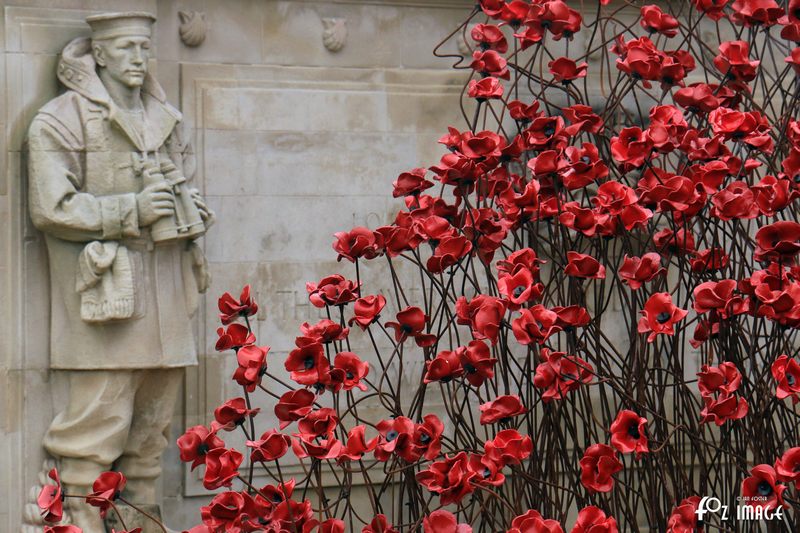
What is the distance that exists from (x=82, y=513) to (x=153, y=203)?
1338mm

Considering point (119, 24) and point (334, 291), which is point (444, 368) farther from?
point (119, 24)

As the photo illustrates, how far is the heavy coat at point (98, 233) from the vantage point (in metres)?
6.18

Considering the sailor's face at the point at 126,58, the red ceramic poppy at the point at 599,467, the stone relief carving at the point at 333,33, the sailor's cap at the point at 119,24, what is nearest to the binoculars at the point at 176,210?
the sailor's face at the point at 126,58

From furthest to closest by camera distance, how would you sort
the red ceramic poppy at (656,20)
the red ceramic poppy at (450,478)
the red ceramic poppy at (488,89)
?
1. the red ceramic poppy at (656,20)
2. the red ceramic poppy at (488,89)
3. the red ceramic poppy at (450,478)

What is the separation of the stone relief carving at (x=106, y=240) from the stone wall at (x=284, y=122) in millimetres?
183

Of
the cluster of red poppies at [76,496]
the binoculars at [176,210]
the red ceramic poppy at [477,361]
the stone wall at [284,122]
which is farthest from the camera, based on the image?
the stone wall at [284,122]

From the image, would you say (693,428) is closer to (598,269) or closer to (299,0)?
(598,269)

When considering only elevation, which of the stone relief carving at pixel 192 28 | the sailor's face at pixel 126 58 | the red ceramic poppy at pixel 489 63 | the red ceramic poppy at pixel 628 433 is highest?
the stone relief carving at pixel 192 28

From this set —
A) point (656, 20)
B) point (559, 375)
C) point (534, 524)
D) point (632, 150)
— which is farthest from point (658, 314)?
point (656, 20)

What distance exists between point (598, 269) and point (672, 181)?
32 cm

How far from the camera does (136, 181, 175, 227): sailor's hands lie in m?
6.21

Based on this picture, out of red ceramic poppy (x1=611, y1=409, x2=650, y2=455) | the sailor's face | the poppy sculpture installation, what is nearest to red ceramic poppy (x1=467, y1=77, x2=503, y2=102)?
the poppy sculpture installation

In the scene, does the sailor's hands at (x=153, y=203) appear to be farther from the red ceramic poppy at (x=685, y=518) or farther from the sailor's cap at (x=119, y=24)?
the red ceramic poppy at (x=685, y=518)

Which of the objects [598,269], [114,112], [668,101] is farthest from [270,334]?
[598,269]
